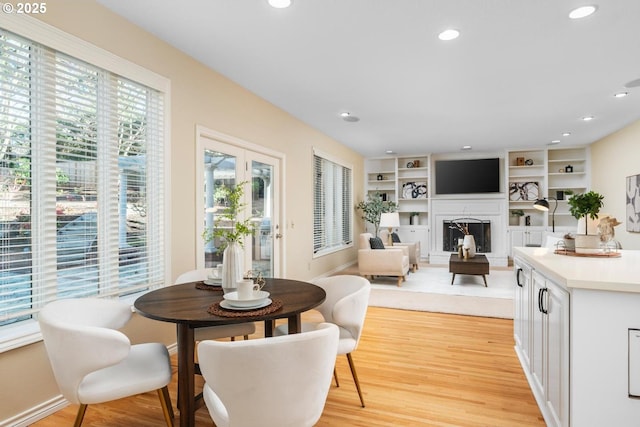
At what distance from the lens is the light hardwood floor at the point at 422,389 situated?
2.20 metres

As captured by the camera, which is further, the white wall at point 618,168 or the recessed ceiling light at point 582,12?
the white wall at point 618,168

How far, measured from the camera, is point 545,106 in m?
5.01

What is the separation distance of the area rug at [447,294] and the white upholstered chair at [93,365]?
3455 mm

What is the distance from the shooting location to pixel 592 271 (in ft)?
6.13

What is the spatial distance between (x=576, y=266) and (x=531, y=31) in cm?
195

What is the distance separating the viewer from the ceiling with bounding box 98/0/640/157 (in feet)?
8.74

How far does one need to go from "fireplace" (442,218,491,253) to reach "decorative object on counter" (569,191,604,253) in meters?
6.30

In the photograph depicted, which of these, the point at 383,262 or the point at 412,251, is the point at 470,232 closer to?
the point at 412,251

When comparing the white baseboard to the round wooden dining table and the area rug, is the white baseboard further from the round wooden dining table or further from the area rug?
the area rug

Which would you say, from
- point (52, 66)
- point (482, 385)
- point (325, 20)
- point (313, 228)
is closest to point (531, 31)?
point (325, 20)

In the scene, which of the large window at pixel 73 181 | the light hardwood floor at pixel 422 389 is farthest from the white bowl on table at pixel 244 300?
the large window at pixel 73 181

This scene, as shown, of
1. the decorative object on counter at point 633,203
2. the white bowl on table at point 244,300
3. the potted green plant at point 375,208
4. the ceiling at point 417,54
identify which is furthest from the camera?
the potted green plant at point 375,208

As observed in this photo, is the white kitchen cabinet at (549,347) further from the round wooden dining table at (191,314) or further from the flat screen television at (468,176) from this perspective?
the flat screen television at (468,176)

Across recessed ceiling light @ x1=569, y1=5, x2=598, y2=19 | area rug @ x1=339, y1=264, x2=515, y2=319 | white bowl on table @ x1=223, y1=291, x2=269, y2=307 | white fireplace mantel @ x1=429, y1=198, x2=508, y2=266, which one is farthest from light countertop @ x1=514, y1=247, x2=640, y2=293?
white fireplace mantel @ x1=429, y1=198, x2=508, y2=266
